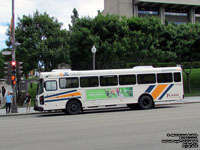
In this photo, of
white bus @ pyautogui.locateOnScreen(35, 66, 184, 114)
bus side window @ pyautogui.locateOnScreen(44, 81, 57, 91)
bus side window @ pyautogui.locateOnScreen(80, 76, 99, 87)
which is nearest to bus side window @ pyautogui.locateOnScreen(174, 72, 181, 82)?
white bus @ pyautogui.locateOnScreen(35, 66, 184, 114)

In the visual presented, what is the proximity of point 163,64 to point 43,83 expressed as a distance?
28935mm

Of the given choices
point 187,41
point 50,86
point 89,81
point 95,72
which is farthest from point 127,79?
point 187,41

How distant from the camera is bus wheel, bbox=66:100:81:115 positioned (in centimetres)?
1753

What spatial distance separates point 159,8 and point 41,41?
49.3m

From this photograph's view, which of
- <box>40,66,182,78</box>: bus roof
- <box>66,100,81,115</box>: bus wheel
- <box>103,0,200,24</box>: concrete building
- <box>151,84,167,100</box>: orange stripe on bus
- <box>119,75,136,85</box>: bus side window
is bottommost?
<box>66,100,81,115</box>: bus wheel

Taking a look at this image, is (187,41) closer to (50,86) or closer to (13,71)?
(50,86)

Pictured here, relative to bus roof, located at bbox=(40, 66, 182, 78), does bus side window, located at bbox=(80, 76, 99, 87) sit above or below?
below

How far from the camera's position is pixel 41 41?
2903 cm

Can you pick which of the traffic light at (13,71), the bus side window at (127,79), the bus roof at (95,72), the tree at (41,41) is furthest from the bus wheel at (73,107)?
the tree at (41,41)

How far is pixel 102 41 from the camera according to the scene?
28359 mm

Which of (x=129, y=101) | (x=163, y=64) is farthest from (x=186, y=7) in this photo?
(x=129, y=101)

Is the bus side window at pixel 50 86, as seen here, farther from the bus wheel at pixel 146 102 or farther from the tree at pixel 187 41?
the tree at pixel 187 41

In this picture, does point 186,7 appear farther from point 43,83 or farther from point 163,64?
point 43,83

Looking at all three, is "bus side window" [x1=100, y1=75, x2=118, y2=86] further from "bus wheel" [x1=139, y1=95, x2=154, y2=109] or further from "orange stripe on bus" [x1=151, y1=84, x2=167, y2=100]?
"orange stripe on bus" [x1=151, y1=84, x2=167, y2=100]
